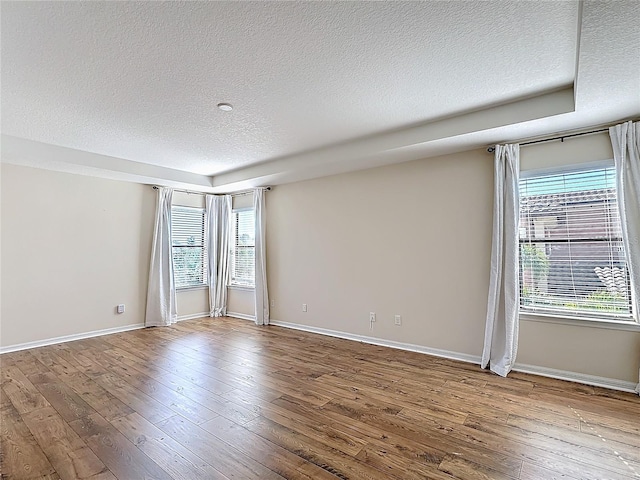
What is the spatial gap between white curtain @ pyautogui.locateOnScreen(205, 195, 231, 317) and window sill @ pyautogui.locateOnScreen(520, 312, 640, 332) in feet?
16.9

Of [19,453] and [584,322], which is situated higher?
[584,322]

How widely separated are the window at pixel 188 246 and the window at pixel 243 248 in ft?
1.93

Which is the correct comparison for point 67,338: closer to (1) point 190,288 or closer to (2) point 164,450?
(1) point 190,288

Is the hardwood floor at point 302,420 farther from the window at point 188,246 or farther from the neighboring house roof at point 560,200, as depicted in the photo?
the window at point 188,246

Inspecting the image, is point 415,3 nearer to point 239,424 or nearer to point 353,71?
point 353,71

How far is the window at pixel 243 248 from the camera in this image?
6367 mm

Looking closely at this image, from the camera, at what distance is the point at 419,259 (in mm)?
4164

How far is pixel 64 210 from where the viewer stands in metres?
4.72

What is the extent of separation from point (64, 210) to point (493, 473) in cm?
579

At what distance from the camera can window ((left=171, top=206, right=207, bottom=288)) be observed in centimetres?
613

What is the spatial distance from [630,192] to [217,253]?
6.16m

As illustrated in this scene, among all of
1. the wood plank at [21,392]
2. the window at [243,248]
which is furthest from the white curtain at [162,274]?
the wood plank at [21,392]

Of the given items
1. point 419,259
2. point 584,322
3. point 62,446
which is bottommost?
point 62,446

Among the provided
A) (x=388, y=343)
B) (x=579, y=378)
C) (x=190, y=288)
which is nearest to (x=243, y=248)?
(x=190, y=288)
